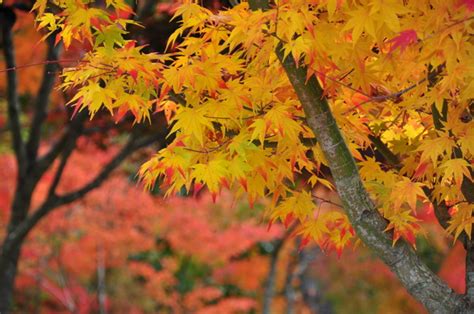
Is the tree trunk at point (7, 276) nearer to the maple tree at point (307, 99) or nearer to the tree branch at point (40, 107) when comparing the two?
the tree branch at point (40, 107)

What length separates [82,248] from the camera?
14922mm

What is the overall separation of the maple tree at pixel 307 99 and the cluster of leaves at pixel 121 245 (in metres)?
9.01

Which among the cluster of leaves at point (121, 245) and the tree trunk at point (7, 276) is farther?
the cluster of leaves at point (121, 245)

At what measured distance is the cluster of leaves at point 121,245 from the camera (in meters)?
14.3

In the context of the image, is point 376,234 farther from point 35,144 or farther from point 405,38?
point 35,144

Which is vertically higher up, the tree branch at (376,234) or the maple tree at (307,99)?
the maple tree at (307,99)

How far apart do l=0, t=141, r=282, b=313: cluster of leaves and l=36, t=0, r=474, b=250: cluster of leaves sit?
901 centimetres

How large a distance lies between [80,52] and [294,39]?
6.80 metres

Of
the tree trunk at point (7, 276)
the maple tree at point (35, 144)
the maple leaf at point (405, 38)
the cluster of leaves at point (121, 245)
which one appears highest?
the maple leaf at point (405, 38)

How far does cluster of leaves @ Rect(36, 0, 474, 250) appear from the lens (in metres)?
3.07

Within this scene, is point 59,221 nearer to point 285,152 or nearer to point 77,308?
point 77,308

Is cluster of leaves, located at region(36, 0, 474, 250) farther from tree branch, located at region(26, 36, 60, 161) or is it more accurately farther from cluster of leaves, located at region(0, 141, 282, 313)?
cluster of leaves, located at region(0, 141, 282, 313)

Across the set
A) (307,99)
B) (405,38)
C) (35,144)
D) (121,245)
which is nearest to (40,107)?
(35,144)

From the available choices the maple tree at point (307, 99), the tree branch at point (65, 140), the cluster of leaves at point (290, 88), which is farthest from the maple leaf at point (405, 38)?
the tree branch at point (65, 140)
